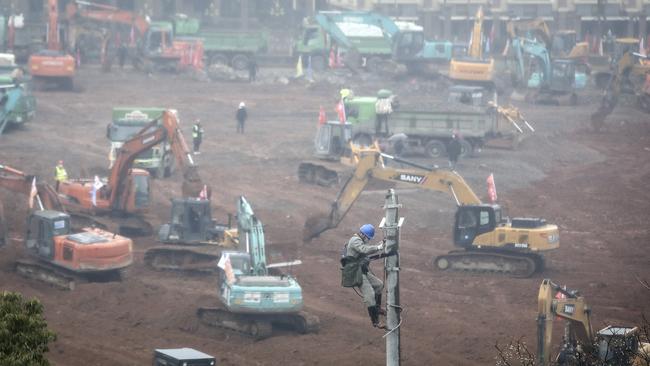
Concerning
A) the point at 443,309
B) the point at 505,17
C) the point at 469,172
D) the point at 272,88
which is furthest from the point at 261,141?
the point at 505,17

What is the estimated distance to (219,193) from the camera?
4025cm

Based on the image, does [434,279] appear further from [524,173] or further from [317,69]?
[317,69]

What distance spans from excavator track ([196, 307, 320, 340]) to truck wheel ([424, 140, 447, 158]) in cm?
2298

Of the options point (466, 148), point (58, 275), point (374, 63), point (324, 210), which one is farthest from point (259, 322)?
point (374, 63)

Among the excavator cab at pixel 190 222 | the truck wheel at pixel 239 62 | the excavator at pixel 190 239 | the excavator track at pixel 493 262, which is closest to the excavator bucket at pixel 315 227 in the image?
the excavator at pixel 190 239

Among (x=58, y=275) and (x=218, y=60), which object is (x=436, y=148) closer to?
(x=58, y=275)

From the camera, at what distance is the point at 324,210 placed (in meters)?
38.1

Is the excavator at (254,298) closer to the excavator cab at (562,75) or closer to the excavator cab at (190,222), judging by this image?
the excavator cab at (190,222)

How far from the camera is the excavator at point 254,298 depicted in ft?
79.4

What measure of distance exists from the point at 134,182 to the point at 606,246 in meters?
14.1

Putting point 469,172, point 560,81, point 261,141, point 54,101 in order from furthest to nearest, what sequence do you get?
point 560,81
point 54,101
point 261,141
point 469,172

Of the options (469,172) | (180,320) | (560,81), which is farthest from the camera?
(560,81)

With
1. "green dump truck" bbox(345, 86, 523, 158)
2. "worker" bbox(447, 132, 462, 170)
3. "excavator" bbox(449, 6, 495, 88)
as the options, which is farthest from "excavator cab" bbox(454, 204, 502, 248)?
"excavator" bbox(449, 6, 495, 88)

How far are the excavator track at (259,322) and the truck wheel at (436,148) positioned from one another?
75.4 ft
